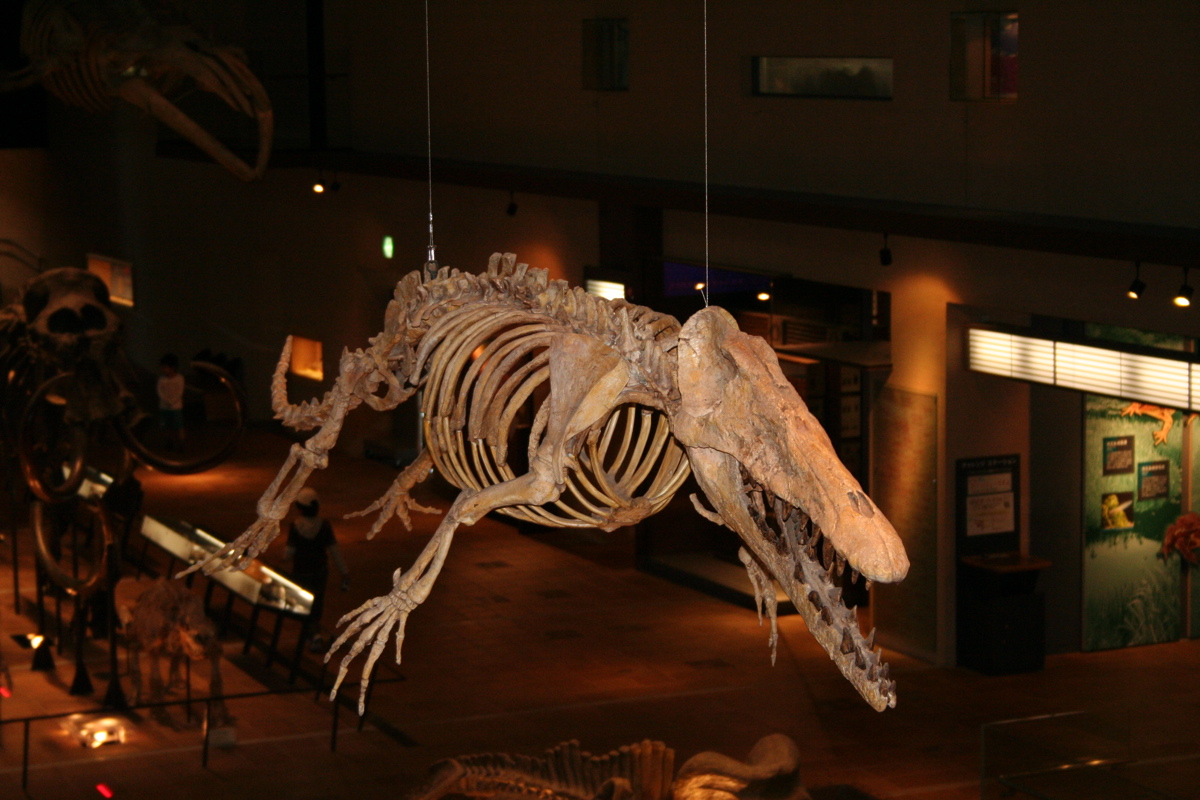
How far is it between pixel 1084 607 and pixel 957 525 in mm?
1281

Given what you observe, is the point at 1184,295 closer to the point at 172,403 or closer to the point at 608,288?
the point at 608,288

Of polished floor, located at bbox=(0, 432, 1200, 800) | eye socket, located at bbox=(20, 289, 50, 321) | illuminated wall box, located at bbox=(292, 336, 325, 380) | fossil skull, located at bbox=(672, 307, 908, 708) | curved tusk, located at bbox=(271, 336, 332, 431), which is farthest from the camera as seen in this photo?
illuminated wall box, located at bbox=(292, 336, 325, 380)

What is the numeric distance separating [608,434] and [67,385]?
27.0 feet

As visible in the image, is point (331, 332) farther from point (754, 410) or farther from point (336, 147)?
point (754, 410)

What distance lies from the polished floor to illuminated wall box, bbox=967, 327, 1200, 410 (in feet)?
6.74

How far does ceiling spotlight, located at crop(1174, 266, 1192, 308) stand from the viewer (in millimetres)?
10055

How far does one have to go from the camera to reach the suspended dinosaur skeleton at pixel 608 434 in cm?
448

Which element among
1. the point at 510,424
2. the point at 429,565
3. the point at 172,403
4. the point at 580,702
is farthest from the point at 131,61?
the point at 429,565

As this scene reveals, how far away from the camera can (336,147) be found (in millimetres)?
20906

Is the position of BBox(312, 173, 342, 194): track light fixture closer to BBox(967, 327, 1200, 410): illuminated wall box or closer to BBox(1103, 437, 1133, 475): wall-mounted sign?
BBox(967, 327, 1200, 410): illuminated wall box

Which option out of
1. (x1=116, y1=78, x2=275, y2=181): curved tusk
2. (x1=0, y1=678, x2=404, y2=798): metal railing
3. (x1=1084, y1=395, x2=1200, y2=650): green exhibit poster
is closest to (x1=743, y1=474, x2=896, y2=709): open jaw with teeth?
(x1=0, y1=678, x2=404, y2=798): metal railing

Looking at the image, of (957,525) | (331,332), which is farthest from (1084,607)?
(331,332)

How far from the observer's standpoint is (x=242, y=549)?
23.1 feet

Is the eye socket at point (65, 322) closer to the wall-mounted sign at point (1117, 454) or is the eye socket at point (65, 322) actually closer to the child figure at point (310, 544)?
the child figure at point (310, 544)
